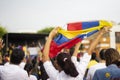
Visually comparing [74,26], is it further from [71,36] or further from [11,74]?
[11,74]

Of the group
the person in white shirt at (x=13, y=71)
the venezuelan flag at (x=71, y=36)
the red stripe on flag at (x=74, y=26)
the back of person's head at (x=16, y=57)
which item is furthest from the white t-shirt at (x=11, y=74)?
the red stripe on flag at (x=74, y=26)

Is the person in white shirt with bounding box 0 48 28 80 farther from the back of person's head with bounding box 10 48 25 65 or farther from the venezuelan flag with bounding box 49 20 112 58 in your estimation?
the venezuelan flag with bounding box 49 20 112 58

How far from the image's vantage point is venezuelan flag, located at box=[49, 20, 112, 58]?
843 cm

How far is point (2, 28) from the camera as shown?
5525 cm

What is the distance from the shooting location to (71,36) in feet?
28.8

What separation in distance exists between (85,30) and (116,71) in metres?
2.64

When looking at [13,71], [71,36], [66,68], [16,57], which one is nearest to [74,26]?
[71,36]

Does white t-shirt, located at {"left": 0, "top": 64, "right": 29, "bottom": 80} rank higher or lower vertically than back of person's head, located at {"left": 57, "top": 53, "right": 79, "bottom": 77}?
lower

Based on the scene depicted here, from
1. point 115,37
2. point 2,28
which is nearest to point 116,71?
point 2,28

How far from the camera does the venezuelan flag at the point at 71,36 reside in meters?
8.43

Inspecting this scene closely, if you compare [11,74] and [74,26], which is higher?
[74,26]

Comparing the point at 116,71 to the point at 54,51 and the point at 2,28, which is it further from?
the point at 2,28

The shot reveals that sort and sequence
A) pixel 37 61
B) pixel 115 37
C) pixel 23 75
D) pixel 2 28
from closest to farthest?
1. pixel 23 75
2. pixel 37 61
3. pixel 2 28
4. pixel 115 37

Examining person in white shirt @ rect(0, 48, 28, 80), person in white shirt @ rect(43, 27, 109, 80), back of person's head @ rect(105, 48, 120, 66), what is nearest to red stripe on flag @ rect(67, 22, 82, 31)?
person in white shirt @ rect(43, 27, 109, 80)
